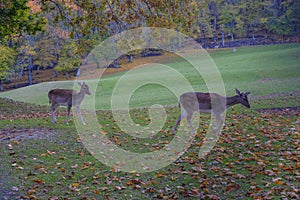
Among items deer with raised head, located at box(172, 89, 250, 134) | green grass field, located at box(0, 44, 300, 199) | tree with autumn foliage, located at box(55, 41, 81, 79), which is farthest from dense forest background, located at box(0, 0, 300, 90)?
deer with raised head, located at box(172, 89, 250, 134)

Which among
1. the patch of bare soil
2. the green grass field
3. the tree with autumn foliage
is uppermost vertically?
the tree with autumn foliage

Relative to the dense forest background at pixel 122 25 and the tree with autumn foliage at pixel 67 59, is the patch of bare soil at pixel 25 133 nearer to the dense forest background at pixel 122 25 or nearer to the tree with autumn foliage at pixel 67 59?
the dense forest background at pixel 122 25

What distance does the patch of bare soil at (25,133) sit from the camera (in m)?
10.8

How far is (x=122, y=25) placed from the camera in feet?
29.3

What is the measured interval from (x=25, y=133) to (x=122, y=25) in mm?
4737

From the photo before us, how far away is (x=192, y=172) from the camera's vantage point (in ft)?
26.9

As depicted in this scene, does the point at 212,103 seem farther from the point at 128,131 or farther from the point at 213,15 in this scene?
the point at 213,15

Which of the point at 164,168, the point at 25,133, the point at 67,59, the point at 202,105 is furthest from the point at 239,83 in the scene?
Answer: the point at 67,59

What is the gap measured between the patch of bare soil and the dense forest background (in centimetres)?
312

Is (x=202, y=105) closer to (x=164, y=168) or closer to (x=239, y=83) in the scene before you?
(x=164, y=168)

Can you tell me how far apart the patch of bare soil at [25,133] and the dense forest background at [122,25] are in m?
3.12

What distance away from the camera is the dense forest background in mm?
8992

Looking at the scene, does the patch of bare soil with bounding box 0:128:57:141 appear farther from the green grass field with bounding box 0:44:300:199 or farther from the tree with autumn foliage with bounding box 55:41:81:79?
the tree with autumn foliage with bounding box 55:41:81:79

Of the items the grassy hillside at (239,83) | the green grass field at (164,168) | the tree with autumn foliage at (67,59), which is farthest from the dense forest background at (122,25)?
the grassy hillside at (239,83)
